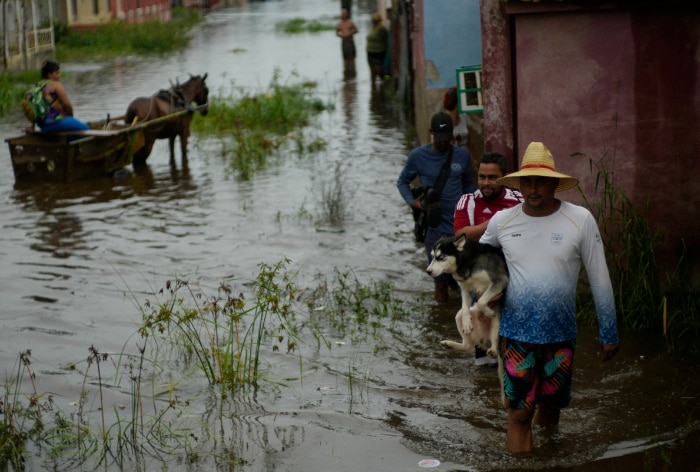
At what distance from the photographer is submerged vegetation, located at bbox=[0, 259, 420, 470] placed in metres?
5.60

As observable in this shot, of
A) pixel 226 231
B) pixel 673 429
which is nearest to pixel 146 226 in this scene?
pixel 226 231

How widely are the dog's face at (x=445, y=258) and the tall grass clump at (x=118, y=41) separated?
3227 cm

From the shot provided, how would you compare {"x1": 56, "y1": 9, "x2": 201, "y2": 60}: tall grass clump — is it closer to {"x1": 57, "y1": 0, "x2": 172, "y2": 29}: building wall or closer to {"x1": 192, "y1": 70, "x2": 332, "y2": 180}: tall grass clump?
{"x1": 57, "y1": 0, "x2": 172, "y2": 29}: building wall

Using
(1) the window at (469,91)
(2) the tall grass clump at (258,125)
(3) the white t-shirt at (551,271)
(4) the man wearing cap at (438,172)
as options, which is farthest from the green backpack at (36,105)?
(3) the white t-shirt at (551,271)

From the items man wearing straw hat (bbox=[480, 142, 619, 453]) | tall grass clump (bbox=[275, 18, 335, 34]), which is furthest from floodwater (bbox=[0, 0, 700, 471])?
tall grass clump (bbox=[275, 18, 335, 34])

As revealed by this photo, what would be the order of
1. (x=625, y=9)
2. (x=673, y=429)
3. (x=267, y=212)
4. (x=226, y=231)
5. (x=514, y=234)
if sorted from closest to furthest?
(x=514, y=234) < (x=673, y=429) < (x=625, y=9) < (x=226, y=231) < (x=267, y=212)

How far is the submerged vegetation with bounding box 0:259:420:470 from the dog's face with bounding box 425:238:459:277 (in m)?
1.20

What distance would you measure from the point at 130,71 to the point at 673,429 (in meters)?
27.3

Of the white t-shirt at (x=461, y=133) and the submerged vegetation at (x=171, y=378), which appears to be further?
the white t-shirt at (x=461, y=133)

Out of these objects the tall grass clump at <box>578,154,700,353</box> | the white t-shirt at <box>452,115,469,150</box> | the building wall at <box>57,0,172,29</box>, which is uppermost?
the building wall at <box>57,0,172,29</box>

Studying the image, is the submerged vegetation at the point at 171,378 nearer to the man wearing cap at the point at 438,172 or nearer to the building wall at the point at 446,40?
the man wearing cap at the point at 438,172

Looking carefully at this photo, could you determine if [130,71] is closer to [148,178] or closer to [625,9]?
[148,178]

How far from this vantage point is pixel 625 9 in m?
7.52

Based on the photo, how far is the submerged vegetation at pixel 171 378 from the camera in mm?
5602
